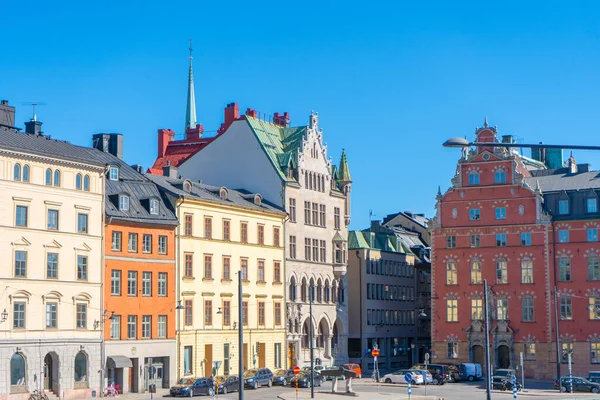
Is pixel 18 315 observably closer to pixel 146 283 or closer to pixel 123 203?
pixel 123 203

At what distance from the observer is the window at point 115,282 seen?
3231 inches

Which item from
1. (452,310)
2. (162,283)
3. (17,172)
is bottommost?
(452,310)

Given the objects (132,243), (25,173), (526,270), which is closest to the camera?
(25,173)

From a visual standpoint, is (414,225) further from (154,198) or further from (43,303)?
(43,303)

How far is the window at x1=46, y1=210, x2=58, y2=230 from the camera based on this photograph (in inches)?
3039

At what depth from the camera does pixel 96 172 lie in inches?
3199

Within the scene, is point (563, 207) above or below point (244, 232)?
above

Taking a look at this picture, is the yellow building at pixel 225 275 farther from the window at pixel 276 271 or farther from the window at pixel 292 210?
the window at pixel 292 210

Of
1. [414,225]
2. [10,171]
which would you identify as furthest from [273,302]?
[414,225]

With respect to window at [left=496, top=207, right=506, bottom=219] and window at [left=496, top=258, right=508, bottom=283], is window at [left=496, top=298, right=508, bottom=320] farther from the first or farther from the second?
window at [left=496, top=207, right=506, bottom=219]

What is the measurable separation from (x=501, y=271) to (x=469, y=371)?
12.2 metres

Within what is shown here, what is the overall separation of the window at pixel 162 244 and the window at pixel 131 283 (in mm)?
3632

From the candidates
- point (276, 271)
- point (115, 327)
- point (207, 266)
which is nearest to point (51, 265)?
point (115, 327)

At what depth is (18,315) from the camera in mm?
73812
